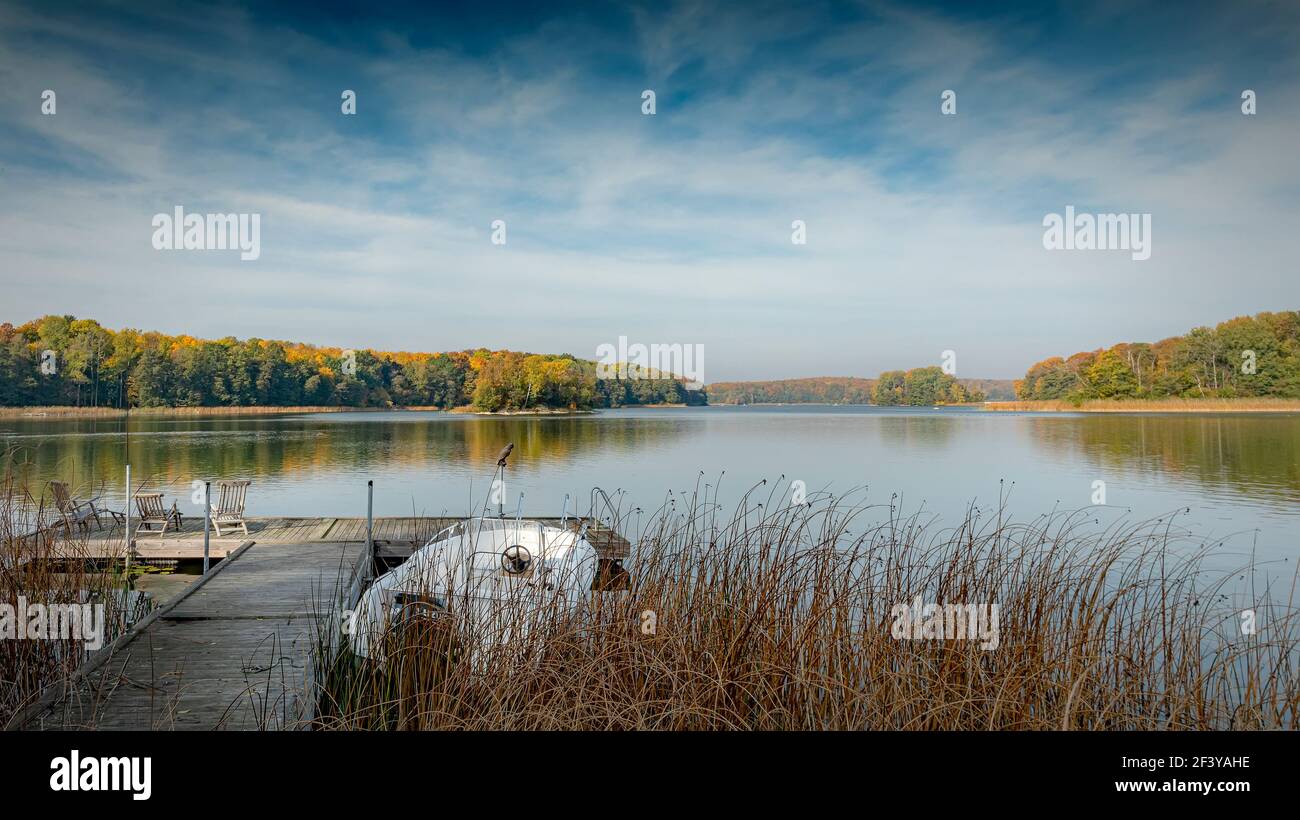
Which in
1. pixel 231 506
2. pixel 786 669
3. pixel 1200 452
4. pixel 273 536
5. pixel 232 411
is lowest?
pixel 1200 452

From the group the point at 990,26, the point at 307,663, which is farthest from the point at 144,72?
the point at 990,26

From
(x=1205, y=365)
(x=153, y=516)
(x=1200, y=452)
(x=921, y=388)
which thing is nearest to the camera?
(x=153, y=516)

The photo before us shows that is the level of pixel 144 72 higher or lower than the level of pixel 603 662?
higher

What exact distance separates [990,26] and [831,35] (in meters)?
2.27

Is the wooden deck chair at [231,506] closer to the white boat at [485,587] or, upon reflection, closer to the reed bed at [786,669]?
the white boat at [485,587]

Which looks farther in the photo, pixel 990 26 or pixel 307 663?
pixel 990 26

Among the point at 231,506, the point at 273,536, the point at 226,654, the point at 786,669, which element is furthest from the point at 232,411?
the point at 786,669

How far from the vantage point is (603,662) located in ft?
12.3

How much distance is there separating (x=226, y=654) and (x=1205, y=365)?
71.9 metres

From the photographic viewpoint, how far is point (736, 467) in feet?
94.5

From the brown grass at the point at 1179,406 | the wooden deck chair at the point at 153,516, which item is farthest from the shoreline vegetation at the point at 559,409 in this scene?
the wooden deck chair at the point at 153,516

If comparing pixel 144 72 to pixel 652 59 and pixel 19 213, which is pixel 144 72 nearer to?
pixel 19 213

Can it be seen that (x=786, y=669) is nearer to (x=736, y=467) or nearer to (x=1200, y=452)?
(x=736, y=467)
